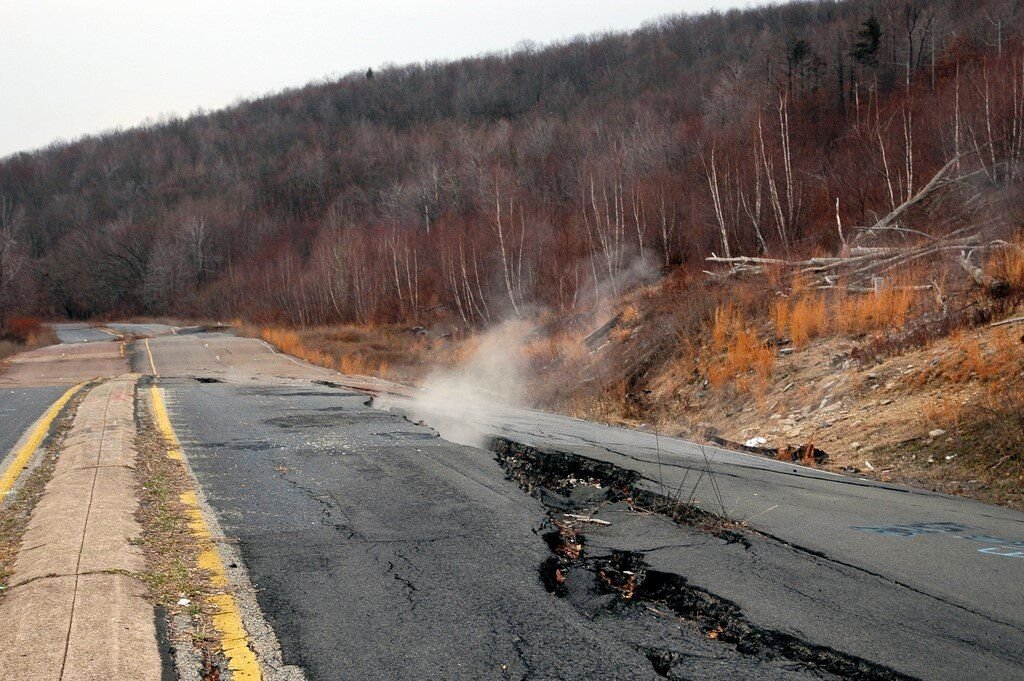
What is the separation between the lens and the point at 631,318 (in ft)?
82.1

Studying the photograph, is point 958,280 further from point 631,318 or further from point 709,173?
point 709,173

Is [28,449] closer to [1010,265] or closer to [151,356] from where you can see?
[1010,265]

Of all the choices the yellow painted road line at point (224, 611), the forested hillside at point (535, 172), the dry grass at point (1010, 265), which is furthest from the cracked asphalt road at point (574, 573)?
the forested hillside at point (535, 172)

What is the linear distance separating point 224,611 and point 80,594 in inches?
28.9

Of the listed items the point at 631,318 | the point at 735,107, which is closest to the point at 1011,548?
the point at 631,318

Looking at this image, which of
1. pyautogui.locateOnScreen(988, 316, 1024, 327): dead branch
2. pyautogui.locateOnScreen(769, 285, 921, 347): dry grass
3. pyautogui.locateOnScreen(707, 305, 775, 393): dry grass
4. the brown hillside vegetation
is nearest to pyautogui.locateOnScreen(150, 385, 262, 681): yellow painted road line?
the brown hillside vegetation

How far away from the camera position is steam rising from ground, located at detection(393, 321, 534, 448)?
11445mm

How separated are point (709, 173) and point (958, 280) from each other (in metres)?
20.7

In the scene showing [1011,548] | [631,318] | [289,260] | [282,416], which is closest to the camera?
[1011,548]

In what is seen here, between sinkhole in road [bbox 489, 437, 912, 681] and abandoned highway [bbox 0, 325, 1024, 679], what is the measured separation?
0.02 metres

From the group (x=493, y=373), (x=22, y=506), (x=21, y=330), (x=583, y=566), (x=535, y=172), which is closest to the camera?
(x=583, y=566)

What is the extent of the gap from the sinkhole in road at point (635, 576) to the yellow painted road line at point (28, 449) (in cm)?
439

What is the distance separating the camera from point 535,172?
228 ft

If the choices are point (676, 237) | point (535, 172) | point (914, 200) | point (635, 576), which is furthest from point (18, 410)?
point (535, 172)
